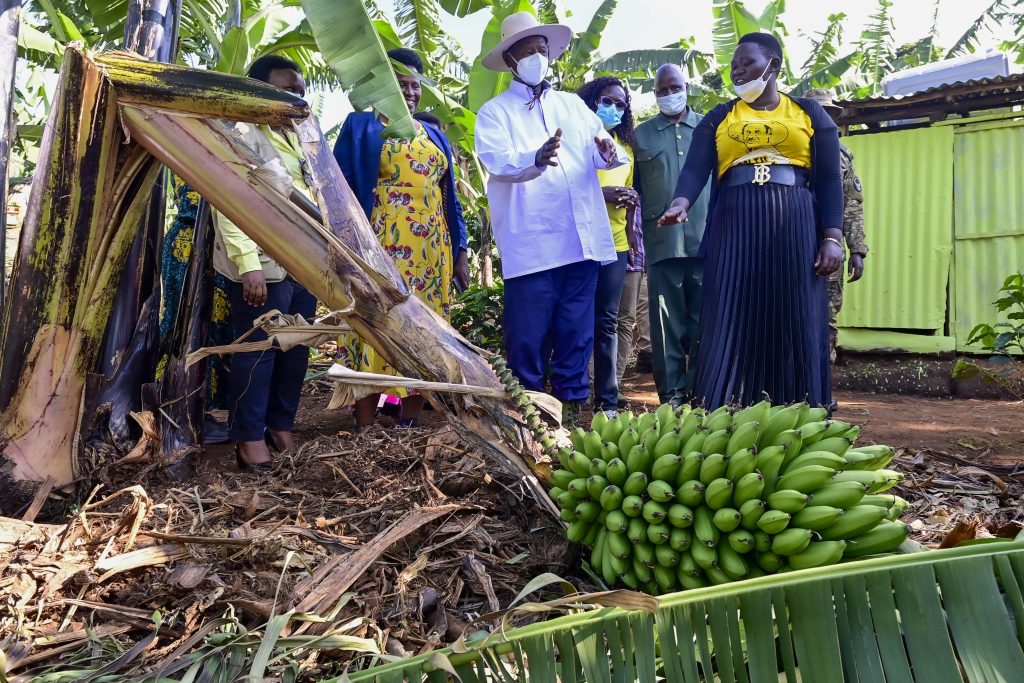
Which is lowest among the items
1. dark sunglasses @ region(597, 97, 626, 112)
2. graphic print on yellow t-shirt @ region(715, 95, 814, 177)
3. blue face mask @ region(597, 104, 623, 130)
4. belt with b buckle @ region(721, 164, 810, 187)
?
belt with b buckle @ region(721, 164, 810, 187)

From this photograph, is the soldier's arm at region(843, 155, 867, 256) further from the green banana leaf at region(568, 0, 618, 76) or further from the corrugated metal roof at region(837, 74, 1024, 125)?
the green banana leaf at region(568, 0, 618, 76)

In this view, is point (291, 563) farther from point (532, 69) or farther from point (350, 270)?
point (532, 69)

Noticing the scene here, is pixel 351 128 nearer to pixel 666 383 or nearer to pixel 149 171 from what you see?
pixel 149 171

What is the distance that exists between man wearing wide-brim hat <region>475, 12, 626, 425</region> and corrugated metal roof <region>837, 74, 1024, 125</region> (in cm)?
467

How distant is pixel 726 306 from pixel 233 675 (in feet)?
8.88

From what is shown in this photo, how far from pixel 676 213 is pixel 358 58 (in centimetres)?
152

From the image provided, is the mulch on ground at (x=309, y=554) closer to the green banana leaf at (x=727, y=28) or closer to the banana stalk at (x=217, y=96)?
the banana stalk at (x=217, y=96)

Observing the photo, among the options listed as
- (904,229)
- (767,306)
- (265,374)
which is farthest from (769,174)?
(904,229)

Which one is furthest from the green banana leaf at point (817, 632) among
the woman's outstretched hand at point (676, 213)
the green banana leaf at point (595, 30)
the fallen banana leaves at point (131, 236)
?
the green banana leaf at point (595, 30)

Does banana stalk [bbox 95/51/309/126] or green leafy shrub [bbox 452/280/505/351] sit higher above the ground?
banana stalk [bbox 95/51/309/126]

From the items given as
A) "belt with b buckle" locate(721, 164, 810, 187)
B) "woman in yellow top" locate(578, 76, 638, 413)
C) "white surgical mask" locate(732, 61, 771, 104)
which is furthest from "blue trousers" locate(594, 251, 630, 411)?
"white surgical mask" locate(732, 61, 771, 104)

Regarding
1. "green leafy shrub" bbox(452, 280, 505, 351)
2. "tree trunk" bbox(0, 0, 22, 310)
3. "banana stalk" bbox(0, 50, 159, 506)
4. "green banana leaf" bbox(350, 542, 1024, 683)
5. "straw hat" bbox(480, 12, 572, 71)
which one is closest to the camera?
"green banana leaf" bbox(350, 542, 1024, 683)

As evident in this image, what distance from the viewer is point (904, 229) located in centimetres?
786

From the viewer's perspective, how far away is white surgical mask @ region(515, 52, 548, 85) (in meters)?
3.97
